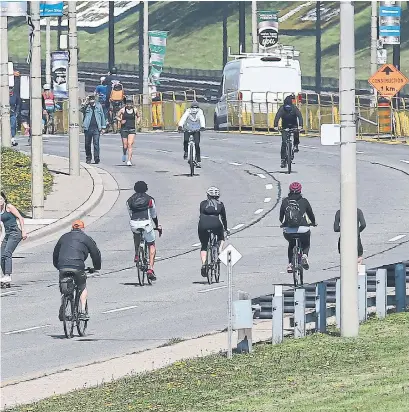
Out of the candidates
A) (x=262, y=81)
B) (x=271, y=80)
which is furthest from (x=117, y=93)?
(x=271, y=80)

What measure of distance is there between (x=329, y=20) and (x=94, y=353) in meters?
113

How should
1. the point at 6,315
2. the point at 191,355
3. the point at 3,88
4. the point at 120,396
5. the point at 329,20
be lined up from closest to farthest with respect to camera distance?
the point at 120,396 → the point at 191,355 → the point at 6,315 → the point at 3,88 → the point at 329,20

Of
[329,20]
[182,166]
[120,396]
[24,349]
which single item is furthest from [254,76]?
[329,20]

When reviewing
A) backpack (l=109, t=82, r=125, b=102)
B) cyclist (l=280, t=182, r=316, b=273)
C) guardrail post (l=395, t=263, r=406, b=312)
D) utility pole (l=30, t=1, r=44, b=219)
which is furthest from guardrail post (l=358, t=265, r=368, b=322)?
Answer: backpack (l=109, t=82, r=125, b=102)

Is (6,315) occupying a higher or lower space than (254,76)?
lower

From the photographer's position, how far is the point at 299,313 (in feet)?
63.3

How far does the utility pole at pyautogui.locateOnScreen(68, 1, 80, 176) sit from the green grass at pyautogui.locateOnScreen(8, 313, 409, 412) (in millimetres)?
20465

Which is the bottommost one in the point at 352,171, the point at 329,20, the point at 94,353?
the point at 94,353

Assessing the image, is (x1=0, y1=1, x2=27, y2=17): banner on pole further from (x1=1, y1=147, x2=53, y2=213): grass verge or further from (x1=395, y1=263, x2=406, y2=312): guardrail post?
(x1=395, y1=263, x2=406, y2=312): guardrail post

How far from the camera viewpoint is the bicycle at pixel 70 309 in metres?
20.2

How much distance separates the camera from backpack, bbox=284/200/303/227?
23766 mm

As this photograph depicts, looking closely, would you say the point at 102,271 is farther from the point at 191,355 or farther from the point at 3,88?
the point at 3,88

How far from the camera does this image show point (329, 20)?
426 feet

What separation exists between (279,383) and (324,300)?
4074 millimetres
